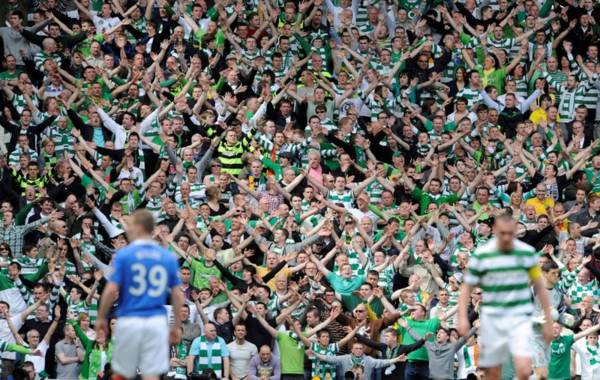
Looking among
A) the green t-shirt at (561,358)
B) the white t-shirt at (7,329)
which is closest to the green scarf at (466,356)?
the green t-shirt at (561,358)

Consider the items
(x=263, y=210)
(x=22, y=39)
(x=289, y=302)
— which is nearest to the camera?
(x=289, y=302)

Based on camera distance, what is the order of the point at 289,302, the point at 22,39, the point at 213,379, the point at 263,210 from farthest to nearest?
the point at 22,39 → the point at 263,210 → the point at 289,302 → the point at 213,379

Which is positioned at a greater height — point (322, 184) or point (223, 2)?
point (223, 2)

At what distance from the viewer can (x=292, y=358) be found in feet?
77.0

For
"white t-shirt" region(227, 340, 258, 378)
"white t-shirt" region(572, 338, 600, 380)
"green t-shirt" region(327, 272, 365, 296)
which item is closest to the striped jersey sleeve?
"white t-shirt" region(572, 338, 600, 380)

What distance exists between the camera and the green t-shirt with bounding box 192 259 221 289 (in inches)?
965

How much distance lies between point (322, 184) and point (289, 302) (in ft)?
11.0

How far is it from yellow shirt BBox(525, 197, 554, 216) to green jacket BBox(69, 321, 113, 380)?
7.66 m

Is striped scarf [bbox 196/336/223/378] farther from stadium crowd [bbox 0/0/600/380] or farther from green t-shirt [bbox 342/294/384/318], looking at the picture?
green t-shirt [bbox 342/294/384/318]

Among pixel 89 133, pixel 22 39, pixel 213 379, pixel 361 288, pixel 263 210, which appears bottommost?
pixel 213 379

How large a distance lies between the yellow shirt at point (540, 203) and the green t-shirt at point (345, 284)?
3952 millimetres

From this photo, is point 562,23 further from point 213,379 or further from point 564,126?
point 213,379

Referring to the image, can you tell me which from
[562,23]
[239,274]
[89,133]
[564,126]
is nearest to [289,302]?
[239,274]

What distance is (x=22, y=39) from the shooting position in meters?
30.1
